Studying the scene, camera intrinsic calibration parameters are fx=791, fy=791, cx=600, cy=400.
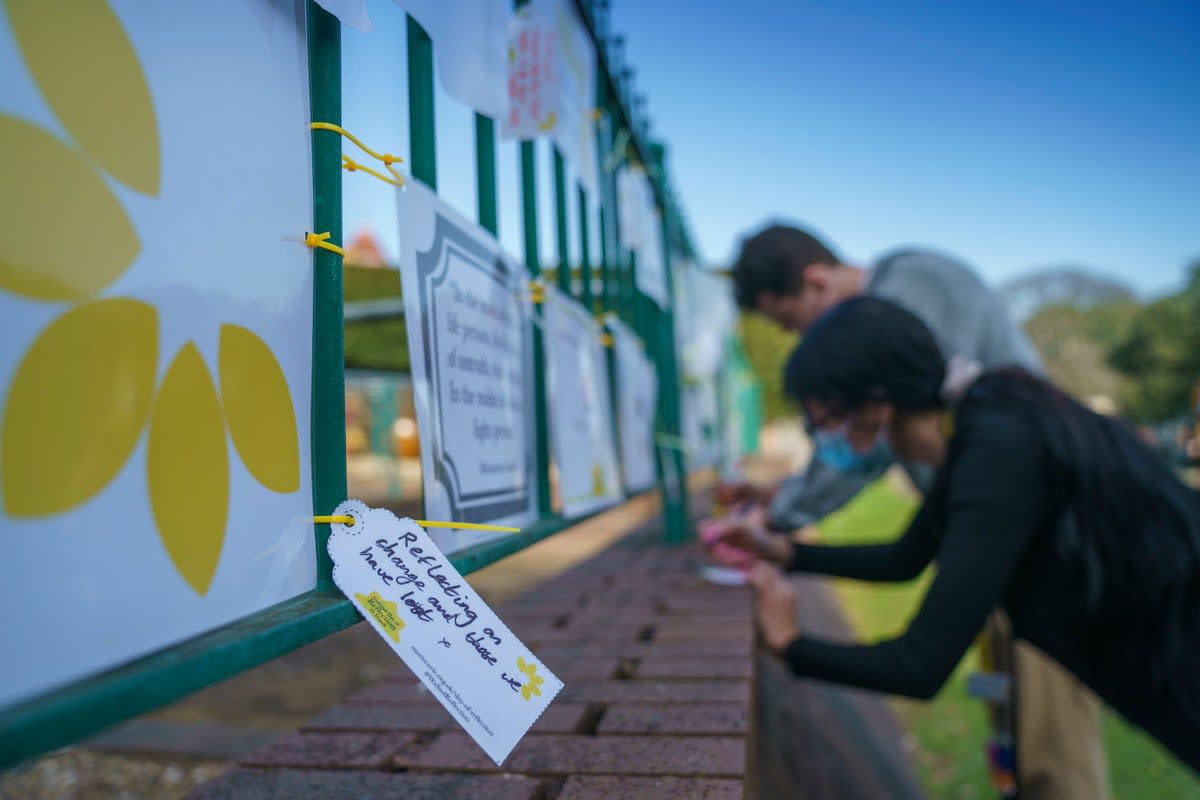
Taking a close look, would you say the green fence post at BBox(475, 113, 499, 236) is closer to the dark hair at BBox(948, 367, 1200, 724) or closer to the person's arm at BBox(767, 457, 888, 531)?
the dark hair at BBox(948, 367, 1200, 724)

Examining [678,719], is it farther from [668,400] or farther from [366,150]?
[668,400]

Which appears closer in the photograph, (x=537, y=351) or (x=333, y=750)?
(x=333, y=750)

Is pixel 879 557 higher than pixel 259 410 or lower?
lower

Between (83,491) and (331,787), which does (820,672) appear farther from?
(83,491)

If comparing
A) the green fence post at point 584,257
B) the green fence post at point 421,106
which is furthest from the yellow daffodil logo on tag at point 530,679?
the green fence post at point 584,257

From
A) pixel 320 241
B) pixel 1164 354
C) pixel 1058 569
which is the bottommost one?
pixel 1058 569

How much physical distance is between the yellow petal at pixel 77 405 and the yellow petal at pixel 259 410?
0.26 feet

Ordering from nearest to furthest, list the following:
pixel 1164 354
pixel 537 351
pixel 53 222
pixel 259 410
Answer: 1. pixel 53 222
2. pixel 259 410
3. pixel 537 351
4. pixel 1164 354

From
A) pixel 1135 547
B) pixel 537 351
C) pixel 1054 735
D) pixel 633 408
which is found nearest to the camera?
pixel 537 351

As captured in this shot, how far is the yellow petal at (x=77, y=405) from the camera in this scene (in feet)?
1.41

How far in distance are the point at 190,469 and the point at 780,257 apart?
2.72m

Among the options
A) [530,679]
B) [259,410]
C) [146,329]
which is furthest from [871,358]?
[146,329]

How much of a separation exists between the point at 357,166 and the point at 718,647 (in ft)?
3.15

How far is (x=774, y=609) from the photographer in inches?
66.1
